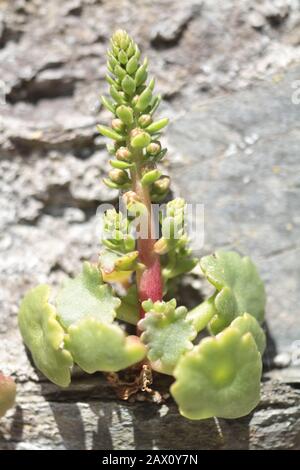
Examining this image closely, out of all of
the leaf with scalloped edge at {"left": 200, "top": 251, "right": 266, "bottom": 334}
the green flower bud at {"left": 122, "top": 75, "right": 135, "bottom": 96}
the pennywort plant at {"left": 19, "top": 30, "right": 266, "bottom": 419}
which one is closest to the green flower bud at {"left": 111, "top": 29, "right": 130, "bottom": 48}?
the pennywort plant at {"left": 19, "top": 30, "right": 266, "bottom": 419}

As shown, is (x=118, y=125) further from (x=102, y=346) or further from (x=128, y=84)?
(x=102, y=346)

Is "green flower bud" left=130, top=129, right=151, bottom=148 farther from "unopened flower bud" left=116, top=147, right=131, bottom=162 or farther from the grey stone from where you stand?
the grey stone

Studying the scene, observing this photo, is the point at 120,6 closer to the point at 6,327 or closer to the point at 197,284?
the point at 197,284


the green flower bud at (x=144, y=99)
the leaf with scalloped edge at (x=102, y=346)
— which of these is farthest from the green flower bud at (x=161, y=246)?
the green flower bud at (x=144, y=99)

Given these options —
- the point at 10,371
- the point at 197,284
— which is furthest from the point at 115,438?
the point at 197,284

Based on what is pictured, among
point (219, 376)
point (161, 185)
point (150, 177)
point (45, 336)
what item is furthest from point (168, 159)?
point (219, 376)

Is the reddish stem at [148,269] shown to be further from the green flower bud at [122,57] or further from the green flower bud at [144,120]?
the green flower bud at [122,57]
